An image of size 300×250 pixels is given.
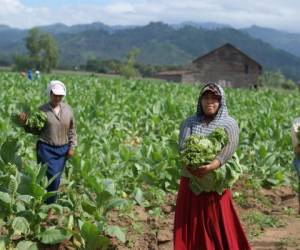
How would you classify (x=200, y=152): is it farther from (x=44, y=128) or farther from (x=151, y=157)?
(x=151, y=157)

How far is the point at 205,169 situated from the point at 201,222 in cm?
49

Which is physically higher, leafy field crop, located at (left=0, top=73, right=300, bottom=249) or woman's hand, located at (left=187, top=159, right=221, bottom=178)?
woman's hand, located at (left=187, top=159, right=221, bottom=178)

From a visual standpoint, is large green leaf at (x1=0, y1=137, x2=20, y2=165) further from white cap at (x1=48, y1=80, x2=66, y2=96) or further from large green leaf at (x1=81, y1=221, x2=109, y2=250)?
large green leaf at (x1=81, y1=221, x2=109, y2=250)

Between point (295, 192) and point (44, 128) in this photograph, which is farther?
point (295, 192)

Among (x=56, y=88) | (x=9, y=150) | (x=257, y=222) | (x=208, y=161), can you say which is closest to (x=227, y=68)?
(x=257, y=222)

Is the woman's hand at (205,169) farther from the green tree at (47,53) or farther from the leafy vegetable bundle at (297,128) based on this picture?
the green tree at (47,53)

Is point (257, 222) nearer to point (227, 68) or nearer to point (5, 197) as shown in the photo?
point (5, 197)

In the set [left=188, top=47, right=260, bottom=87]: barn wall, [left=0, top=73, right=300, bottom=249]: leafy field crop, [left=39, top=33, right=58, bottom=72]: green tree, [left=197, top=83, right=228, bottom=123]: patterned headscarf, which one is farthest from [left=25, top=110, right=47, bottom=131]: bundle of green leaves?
[left=39, top=33, right=58, bottom=72]: green tree

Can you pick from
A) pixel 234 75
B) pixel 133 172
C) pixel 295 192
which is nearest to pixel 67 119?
pixel 133 172

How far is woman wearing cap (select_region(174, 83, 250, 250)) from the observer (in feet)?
14.6

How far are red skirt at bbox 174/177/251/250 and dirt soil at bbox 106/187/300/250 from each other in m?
1.03

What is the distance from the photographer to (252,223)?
6547 millimetres

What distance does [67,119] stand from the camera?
5.95m

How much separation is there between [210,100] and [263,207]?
3268 mm
